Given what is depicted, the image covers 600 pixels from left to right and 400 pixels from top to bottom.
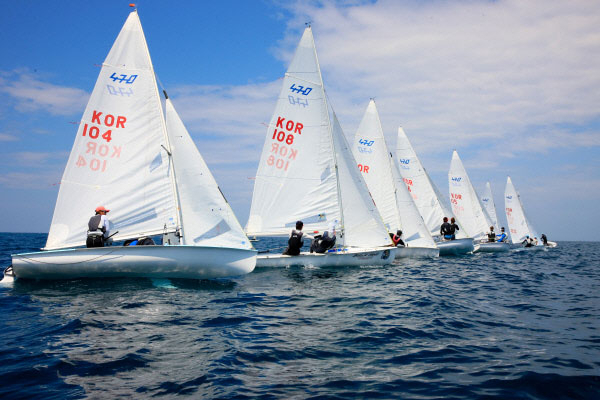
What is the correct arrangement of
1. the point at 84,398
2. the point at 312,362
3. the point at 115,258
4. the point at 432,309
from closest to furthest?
the point at 84,398, the point at 312,362, the point at 432,309, the point at 115,258

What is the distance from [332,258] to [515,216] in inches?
1254

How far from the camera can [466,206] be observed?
29.5 meters

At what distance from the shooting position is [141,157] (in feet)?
37.4

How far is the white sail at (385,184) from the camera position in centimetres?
2053

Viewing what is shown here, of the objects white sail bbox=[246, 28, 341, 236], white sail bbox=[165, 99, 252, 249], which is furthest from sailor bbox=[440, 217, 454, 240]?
white sail bbox=[165, 99, 252, 249]

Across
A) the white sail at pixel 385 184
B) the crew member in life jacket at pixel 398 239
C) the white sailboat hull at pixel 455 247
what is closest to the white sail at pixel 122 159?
the crew member in life jacket at pixel 398 239

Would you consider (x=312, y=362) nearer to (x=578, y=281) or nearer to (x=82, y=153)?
(x=82, y=153)

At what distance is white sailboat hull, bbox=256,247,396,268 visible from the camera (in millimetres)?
14422

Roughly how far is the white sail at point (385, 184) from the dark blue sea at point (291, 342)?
31.9 feet

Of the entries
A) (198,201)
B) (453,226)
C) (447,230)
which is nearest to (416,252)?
(447,230)

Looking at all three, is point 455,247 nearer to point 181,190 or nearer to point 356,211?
point 356,211

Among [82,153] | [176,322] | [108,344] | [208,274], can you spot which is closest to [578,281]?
[208,274]

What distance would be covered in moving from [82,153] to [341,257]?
29.7 feet

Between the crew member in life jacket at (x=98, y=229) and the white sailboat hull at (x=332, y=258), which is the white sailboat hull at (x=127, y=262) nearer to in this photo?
the crew member in life jacket at (x=98, y=229)
